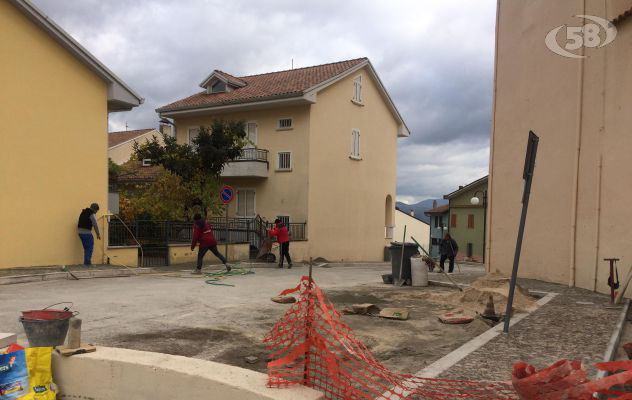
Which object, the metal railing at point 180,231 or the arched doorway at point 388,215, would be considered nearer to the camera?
the metal railing at point 180,231

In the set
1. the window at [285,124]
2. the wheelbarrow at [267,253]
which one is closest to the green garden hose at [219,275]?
the wheelbarrow at [267,253]

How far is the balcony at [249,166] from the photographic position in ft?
78.8

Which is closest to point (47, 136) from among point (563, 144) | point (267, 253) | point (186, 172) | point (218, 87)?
point (186, 172)

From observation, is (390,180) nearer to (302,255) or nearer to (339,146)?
(339,146)

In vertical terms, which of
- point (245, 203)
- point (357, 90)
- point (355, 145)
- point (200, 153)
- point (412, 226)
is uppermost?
point (357, 90)

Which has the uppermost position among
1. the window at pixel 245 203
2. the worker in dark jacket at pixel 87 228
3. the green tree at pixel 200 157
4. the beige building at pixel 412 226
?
the green tree at pixel 200 157

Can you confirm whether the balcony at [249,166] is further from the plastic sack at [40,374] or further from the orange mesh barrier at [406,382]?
the orange mesh barrier at [406,382]

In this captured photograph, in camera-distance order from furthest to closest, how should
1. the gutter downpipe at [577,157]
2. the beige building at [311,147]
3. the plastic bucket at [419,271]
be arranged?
1. the beige building at [311,147]
2. the plastic bucket at [419,271]
3. the gutter downpipe at [577,157]

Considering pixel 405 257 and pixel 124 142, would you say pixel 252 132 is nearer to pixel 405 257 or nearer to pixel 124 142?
pixel 405 257

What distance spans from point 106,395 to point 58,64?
11544 mm

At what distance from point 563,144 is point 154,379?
9.81m

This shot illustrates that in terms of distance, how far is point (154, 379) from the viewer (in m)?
3.90

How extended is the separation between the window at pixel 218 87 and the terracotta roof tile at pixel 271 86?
372 millimetres

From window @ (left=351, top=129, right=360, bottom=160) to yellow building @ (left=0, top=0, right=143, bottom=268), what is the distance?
47.1ft
